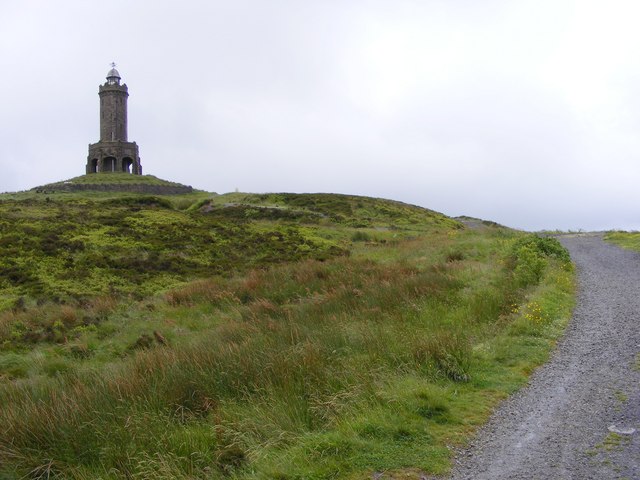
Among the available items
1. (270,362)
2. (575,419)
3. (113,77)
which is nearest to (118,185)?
(113,77)

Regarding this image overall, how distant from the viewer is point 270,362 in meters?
8.00

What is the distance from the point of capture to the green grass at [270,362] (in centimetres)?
596

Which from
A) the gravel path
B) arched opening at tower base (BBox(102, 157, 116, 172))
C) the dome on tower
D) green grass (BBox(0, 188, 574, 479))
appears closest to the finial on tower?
the dome on tower

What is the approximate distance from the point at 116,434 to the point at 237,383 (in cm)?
190

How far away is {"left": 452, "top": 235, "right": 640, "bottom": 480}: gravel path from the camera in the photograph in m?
5.26

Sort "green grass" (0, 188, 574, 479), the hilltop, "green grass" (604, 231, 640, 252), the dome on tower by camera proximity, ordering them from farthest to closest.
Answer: the dome on tower
the hilltop
"green grass" (604, 231, 640, 252)
"green grass" (0, 188, 574, 479)

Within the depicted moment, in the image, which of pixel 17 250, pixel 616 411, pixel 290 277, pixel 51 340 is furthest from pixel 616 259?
pixel 17 250

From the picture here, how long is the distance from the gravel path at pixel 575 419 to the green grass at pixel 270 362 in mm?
327

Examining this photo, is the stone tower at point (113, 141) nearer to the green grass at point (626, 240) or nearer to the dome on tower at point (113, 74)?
the dome on tower at point (113, 74)

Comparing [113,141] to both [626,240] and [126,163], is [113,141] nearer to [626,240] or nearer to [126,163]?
[126,163]

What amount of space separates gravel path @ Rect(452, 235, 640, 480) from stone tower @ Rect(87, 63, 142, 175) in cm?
6648

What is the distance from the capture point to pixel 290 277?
745 inches

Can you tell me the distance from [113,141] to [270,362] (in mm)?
67387

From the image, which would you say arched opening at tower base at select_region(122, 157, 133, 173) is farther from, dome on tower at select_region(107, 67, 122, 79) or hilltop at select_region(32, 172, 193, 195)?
dome on tower at select_region(107, 67, 122, 79)
